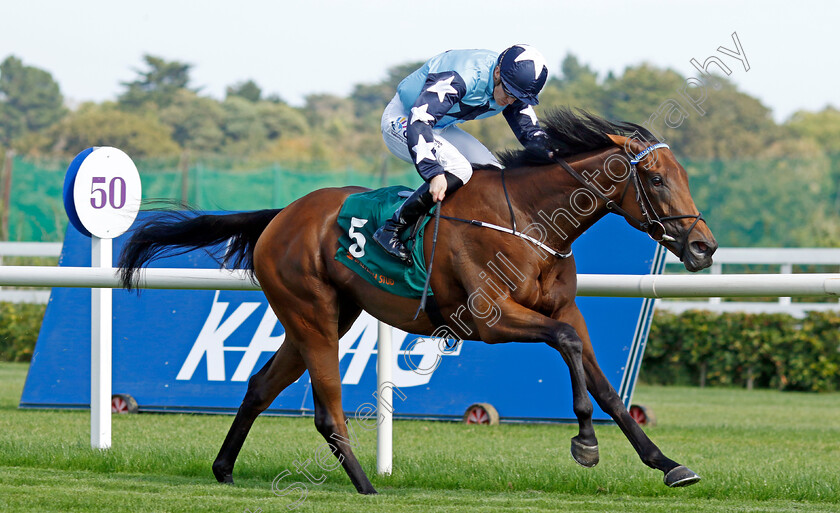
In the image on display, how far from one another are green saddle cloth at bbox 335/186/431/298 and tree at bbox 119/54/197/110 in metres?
60.1

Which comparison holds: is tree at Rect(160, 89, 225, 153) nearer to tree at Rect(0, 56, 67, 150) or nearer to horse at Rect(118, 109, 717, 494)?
tree at Rect(0, 56, 67, 150)

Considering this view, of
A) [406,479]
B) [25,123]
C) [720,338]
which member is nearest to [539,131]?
[406,479]

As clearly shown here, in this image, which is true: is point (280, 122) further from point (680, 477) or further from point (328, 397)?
point (680, 477)

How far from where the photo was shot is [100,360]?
561cm

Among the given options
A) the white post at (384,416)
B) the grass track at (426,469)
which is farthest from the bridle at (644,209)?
the white post at (384,416)

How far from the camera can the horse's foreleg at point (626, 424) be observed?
3.83 meters

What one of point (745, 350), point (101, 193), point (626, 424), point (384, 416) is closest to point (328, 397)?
point (384, 416)

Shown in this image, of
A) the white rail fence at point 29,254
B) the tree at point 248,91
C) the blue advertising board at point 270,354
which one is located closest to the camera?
the blue advertising board at point 270,354

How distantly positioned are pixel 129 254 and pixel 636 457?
9.36 feet

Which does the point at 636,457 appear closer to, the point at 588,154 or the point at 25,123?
the point at 588,154

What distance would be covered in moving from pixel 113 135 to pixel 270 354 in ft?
145

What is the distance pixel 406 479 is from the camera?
16.0 ft

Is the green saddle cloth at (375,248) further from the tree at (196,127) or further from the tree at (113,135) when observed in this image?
the tree at (196,127)

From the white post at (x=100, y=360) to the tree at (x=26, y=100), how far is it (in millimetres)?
63033
